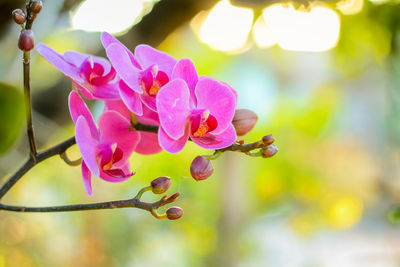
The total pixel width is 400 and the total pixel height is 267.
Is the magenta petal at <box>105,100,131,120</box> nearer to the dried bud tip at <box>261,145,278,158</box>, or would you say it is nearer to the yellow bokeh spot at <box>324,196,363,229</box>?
the dried bud tip at <box>261,145,278,158</box>

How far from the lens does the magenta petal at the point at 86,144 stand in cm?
29

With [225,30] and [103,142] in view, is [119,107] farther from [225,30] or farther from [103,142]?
[225,30]

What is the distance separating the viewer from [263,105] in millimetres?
1524

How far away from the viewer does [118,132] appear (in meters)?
0.33

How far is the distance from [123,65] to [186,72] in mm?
42

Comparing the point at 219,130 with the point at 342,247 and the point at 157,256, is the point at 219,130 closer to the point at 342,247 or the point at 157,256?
the point at 157,256

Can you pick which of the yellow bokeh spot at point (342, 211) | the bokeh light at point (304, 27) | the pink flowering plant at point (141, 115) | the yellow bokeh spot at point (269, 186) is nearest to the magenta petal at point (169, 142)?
the pink flowering plant at point (141, 115)

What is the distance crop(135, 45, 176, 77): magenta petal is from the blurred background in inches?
6.1

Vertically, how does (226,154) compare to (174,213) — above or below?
below

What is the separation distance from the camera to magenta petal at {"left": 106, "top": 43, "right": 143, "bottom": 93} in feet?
0.94

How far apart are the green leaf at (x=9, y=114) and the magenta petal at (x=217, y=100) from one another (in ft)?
0.66

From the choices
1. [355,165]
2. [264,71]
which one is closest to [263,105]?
[264,71]

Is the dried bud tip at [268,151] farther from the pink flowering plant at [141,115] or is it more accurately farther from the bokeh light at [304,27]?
the bokeh light at [304,27]

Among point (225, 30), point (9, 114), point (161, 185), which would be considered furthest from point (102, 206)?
point (225, 30)
